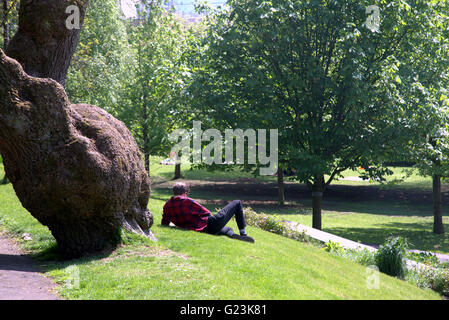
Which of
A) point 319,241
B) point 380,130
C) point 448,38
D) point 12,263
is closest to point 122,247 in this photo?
point 12,263

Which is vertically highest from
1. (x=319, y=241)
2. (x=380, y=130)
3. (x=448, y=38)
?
(x=448, y=38)

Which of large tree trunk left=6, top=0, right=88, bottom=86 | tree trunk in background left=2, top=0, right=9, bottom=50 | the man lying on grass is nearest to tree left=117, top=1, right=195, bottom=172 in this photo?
tree trunk in background left=2, top=0, right=9, bottom=50

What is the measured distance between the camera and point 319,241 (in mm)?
12594

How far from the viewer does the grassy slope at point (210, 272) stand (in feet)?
18.7

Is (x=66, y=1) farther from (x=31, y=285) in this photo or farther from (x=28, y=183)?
(x=31, y=285)

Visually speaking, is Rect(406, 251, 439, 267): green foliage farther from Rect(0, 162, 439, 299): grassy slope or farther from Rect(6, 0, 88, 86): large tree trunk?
Rect(6, 0, 88, 86): large tree trunk

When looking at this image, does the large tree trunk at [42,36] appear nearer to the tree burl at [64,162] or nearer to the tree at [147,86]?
the tree burl at [64,162]

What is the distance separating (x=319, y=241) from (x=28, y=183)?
317 inches

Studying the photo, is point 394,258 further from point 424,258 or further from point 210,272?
point 210,272

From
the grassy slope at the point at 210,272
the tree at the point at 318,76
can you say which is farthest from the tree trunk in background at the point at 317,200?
the grassy slope at the point at 210,272

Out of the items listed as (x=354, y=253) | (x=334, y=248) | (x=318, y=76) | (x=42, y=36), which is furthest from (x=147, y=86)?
(x=42, y=36)

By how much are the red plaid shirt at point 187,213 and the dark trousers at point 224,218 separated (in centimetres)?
31
